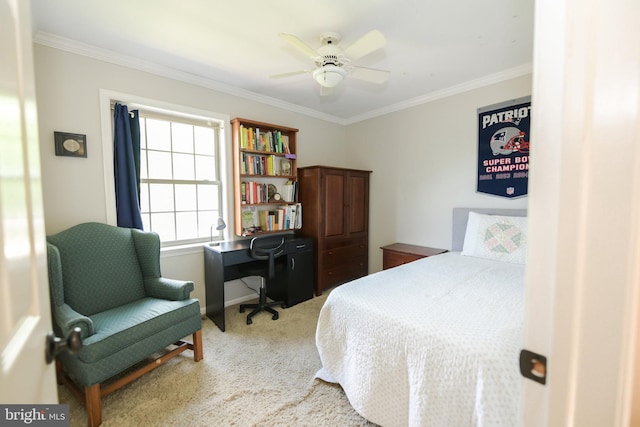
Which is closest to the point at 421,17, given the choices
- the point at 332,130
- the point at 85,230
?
the point at 332,130

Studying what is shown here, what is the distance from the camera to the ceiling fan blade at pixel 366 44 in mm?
1617

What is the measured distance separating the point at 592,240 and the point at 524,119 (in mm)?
2891

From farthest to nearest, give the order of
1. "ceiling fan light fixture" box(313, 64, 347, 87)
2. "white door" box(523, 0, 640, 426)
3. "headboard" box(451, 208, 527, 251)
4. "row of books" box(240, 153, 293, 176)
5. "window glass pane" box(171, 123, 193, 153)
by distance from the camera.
Result: "row of books" box(240, 153, 293, 176)
"headboard" box(451, 208, 527, 251)
"window glass pane" box(171, 123, 193, 153)
"ceiling fan light fixture" box(313, 64, 347, 87)
"white door" box(523, 0, 640, 426)

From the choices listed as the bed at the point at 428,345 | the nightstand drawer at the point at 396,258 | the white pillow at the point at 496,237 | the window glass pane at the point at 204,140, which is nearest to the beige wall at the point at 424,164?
the white pillow at the point at 496,237

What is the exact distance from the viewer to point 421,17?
187 cm

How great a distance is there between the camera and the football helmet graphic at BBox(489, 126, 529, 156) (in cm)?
270

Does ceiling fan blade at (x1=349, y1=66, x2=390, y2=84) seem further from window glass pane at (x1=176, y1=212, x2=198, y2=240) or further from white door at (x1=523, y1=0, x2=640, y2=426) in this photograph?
window glass pane at (x1=176, y1=212, x2=198, y2=240)

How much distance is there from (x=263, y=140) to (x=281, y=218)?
979 mm

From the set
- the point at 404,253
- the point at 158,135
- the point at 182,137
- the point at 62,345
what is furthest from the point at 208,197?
the point at 62,345

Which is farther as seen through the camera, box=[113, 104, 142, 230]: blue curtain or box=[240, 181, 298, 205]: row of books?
box=[240, 181, 298, 205]: row of books

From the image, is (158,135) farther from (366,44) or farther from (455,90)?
(455,90)

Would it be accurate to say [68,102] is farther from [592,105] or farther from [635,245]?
[635,245]

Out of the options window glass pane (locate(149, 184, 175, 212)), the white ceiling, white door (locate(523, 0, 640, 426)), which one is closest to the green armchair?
window glass pane (locate(149, 184, 175, 212))

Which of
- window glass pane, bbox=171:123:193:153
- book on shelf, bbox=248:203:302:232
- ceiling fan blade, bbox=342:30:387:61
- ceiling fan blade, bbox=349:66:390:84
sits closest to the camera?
ceiling fan blade, bbox=342:30:387:61
